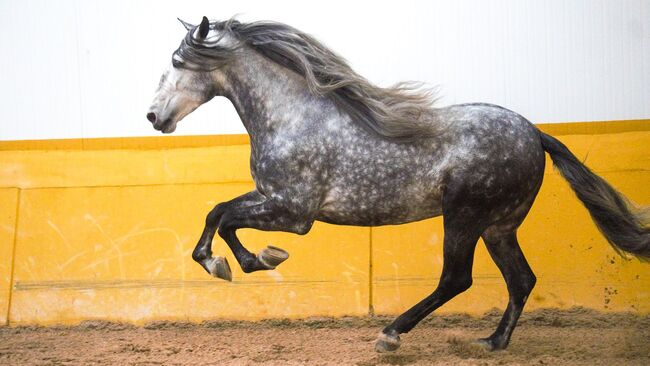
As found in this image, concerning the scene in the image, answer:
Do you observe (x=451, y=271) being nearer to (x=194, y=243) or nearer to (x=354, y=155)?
(x=354, y=155)

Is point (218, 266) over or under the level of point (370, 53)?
under

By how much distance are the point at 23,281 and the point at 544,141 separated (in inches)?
158

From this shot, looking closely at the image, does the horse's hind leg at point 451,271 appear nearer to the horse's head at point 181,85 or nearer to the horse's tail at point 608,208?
the horse's tail at point 608,208

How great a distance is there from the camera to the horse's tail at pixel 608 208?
5086mm

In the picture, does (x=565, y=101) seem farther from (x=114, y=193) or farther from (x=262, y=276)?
(x=114, y=193)

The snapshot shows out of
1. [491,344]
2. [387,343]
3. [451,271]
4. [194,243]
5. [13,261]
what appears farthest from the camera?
[13,261]

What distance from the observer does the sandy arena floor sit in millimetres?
5156

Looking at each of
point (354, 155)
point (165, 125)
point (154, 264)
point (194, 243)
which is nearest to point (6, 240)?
point (154, 264)

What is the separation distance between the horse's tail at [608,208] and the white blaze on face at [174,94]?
202 centimetres

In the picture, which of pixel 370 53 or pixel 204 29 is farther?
pixel 370 53

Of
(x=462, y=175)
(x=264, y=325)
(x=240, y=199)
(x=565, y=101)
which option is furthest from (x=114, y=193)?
(x=565, y=101)

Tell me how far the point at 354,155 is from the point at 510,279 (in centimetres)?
128

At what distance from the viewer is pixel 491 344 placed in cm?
526

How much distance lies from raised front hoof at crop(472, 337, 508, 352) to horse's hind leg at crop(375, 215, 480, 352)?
0.47 meters
